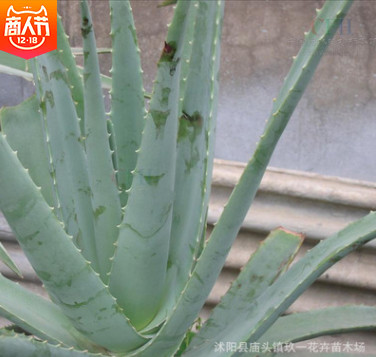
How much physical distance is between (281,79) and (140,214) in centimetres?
110

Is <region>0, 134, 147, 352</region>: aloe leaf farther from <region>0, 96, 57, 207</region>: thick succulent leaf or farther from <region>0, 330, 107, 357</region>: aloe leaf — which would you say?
<region>0, 96, 57, 207</region>: thick succulent leaf

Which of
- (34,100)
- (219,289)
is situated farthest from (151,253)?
(219,289)

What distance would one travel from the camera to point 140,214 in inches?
22.4

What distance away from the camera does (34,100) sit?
2.44ft

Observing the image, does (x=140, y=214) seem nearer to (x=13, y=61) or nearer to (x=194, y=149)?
(x=194, y=149)

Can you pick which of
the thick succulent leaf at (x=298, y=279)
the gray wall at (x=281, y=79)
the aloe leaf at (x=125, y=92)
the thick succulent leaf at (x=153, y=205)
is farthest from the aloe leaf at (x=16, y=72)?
the gray wall at (x=281, y=79)

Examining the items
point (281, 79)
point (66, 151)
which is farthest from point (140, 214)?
point (281, 79)

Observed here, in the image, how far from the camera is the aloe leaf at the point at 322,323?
646mm

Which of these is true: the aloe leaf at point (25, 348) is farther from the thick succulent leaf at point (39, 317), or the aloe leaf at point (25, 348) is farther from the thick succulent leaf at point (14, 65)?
the thick succulent leaf at point (14, 65)

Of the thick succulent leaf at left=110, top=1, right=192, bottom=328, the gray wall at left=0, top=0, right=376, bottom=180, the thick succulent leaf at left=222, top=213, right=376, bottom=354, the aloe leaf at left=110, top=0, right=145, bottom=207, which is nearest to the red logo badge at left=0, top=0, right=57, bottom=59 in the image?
the aloe leaf at left=110, top=0, right=145, bottom=207

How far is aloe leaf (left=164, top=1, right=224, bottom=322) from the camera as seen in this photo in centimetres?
60

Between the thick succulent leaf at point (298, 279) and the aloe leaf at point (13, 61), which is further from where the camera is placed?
the aloe leaf at point (13, 61)

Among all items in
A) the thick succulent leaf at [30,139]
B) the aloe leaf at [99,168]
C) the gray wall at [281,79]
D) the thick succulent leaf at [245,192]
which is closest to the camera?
the thick succulent leaf at [245,192]

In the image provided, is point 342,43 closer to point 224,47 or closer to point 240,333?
point 224,47
